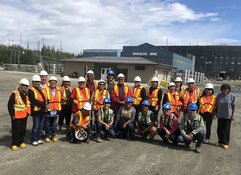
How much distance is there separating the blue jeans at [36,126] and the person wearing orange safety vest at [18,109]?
274mm

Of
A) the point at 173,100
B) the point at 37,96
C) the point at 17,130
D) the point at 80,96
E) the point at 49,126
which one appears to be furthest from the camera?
the point at 173,100

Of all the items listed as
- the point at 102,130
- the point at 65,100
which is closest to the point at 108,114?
the point at 102,130

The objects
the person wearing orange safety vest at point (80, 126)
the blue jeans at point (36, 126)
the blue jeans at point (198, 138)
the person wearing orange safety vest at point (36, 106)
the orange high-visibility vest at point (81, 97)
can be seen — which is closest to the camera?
the person wearing orange safety vest at point (36, 106)

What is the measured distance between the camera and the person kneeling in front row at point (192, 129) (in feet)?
22.6

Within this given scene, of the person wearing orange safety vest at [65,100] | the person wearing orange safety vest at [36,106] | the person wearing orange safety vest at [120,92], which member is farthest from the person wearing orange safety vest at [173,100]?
the person wearing orange safety vest at [36,106]

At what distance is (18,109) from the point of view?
623 cm

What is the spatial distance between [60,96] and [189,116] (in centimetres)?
336

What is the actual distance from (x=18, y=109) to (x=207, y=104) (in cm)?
487

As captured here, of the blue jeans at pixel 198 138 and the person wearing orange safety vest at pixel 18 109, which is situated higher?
the person wearing orange safety vest at pixel 18 109

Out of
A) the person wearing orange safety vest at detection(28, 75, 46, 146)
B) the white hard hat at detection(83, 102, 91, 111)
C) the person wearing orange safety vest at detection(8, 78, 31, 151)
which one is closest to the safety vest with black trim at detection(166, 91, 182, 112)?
the white hard hat at detection(83, 102, 91, 111)

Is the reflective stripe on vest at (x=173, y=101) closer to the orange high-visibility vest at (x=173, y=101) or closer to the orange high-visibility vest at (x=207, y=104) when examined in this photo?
the orange high-visibility vest at (x=173, y=101)

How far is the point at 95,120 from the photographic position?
7621 millimetres

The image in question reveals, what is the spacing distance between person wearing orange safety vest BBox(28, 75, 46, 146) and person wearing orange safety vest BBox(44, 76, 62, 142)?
0.26m

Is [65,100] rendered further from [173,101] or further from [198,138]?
[198,138]
